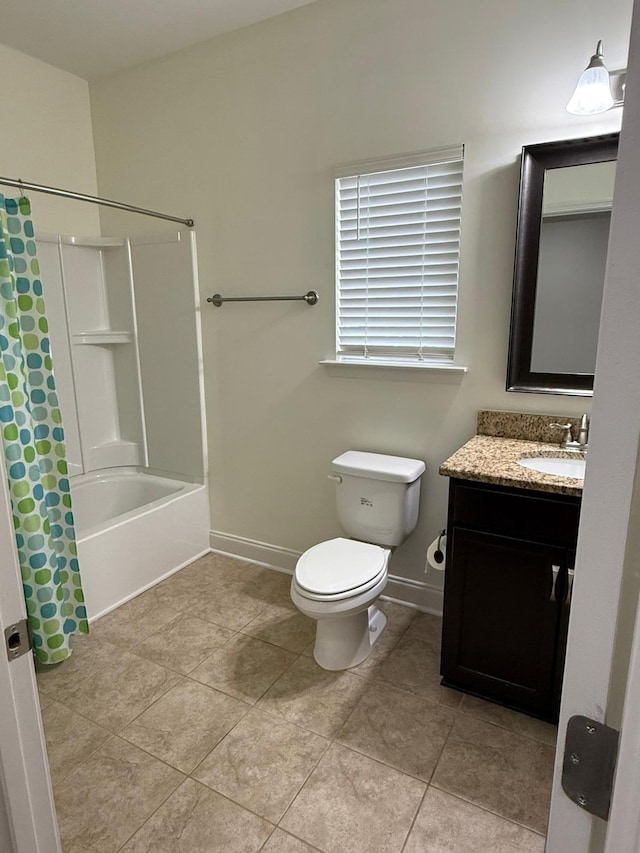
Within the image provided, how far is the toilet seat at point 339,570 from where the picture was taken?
6.38 feet

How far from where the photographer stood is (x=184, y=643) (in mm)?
2314

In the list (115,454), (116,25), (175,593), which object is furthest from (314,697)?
(116,25)

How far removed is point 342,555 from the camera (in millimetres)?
2150

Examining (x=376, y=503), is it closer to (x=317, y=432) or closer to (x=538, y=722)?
(x=317, y=432)

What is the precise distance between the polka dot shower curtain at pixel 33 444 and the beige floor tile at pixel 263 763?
2.77ft

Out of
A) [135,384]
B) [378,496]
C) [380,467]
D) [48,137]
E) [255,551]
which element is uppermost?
[48,137]

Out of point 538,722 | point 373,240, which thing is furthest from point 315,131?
point 538,722

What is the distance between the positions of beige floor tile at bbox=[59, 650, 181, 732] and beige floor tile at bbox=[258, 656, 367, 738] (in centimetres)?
43

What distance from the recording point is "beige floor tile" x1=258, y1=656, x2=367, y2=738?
187 centimetres

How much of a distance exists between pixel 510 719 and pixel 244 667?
1.03m

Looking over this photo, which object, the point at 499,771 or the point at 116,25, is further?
the point at 116,25

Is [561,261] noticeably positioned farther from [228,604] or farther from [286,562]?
[228,604]

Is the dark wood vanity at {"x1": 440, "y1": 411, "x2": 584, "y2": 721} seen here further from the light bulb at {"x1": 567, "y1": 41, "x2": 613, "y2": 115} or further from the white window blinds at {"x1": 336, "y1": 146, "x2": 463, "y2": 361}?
the light bulb at {"x1": 567, "y1": 41, "x2": 613, "y2": 115}

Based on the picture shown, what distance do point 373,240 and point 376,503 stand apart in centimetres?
118
